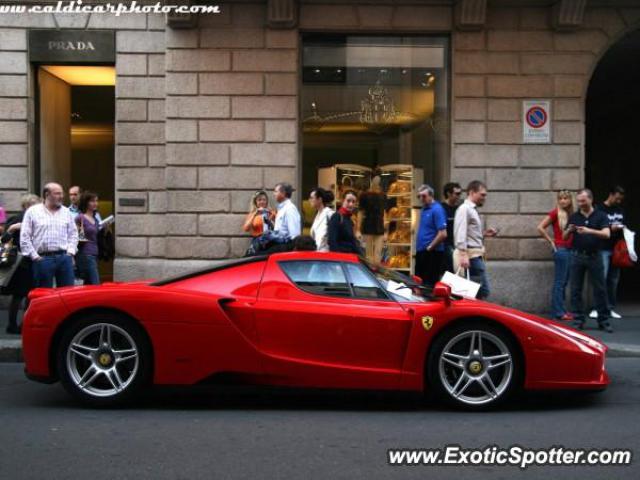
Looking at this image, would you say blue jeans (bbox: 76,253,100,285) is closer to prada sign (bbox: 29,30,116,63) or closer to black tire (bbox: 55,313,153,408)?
prada sign (bbox: 29,30,116,63)

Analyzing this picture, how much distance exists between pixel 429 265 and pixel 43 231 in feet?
15.0

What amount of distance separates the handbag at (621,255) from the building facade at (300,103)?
1185 millimetres

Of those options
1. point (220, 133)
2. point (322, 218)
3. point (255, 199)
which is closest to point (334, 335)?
point (322, 218)

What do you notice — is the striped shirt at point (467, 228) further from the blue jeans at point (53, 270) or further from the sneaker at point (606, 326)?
the blue jeans at point (53, 270)

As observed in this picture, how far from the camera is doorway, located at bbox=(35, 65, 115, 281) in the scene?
13.6 metres

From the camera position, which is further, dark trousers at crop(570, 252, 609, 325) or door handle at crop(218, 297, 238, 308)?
dark trousers at crop(570, 252, 609, 325)

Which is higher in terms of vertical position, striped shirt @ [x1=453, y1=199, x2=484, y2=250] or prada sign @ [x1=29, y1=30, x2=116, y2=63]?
prada sign @ [x1=29, y1=30, x2=116, y2=63]

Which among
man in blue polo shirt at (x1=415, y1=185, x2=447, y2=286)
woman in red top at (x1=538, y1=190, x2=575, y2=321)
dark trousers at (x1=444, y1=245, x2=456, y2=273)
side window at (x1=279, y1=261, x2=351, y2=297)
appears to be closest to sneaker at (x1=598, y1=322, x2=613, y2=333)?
woman in red top at (x1=538, y1=190, x2=575, y2=321)

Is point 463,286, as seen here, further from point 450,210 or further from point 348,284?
point 450,210

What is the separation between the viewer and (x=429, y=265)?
1083 cm

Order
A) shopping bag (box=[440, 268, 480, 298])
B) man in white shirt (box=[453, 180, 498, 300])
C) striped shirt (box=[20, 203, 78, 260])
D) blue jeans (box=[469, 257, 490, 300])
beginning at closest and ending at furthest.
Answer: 1. shopping bag (box=[440, 268, 480, 298])
2. striped shirt (box=[20, 203, 78, 260])
3. man in white shirt (box=[453, 180, 498, 300])
4. blue jeans (box=[469, 257, 490, 300])

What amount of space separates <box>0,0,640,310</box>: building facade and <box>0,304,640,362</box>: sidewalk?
1343 millimetres

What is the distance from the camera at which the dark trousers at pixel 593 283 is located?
10625 millimetres

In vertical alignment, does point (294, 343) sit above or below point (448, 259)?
below
